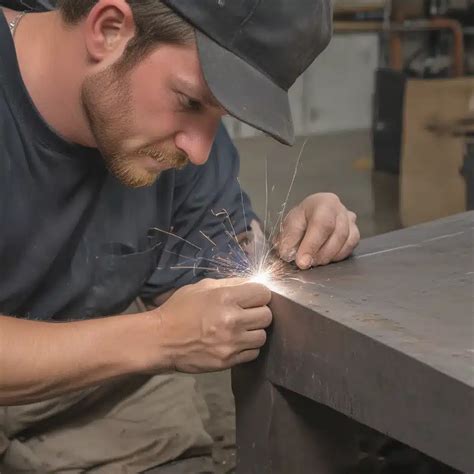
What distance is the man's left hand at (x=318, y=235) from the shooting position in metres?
1.53

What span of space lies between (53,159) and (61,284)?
0.91 feet

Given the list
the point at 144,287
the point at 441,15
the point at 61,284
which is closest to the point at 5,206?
the point at 61,284

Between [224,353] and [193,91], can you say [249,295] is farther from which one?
[193,91]

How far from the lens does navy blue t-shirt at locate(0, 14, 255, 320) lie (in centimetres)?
152

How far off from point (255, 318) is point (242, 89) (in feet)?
1.15

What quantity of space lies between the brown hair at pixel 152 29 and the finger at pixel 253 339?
457mm

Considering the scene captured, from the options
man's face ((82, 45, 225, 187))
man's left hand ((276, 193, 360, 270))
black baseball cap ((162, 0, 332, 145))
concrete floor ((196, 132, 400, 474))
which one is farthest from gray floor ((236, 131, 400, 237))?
black baseball cap ((162, 0, 332, 145))

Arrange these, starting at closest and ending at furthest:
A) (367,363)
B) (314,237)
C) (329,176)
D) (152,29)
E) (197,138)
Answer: (367,363)
(152,29)
(197,138)
(314,237)
(329,176)

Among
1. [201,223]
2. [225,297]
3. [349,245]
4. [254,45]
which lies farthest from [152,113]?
[201,223]

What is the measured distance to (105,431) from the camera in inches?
74.3

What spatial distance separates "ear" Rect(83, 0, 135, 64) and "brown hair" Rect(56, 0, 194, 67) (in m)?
0.01

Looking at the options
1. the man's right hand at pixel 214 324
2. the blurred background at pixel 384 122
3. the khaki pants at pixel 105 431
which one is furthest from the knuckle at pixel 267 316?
the blurred background at pixel 384 122

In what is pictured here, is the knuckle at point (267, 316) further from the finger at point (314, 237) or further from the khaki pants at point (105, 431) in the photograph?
the khaki pants at point (105, 431)

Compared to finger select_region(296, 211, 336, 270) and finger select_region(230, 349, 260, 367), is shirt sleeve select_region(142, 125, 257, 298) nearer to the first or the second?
finger select_region(296, 211, 336, 270)
